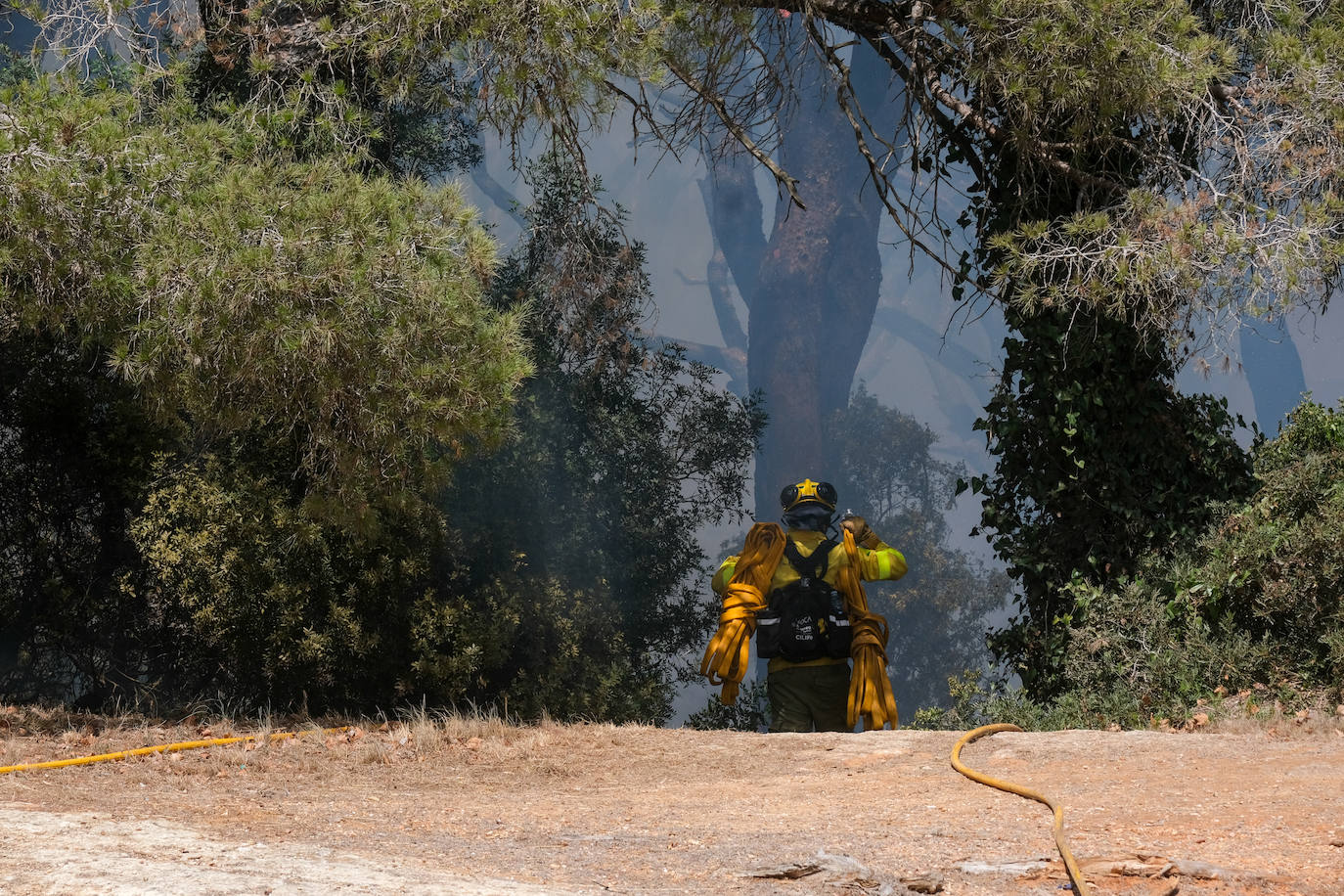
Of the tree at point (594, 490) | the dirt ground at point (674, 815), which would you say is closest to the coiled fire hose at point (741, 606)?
the dirt ground at point (674, 815)

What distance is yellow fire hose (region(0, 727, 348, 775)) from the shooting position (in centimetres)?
502

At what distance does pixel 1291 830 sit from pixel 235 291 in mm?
4691

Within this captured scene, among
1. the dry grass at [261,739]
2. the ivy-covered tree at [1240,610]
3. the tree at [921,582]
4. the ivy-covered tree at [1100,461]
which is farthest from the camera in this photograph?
the tree at [921,582]

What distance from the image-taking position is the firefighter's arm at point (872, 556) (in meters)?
6.78

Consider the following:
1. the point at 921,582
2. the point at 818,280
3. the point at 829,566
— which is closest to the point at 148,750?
the point at 829,566

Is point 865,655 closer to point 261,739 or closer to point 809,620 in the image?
point 809,620

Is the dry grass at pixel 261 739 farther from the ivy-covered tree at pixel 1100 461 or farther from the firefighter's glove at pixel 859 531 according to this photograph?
the ivy-covered tree at pixel 1100 461

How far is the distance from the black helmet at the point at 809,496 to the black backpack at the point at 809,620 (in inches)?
14.3

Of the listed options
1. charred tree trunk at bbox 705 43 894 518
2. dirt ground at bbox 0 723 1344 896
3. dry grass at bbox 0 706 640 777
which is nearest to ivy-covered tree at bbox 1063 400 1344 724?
dirt ground at bbox 0 723 1344 896

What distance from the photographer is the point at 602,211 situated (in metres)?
7.96

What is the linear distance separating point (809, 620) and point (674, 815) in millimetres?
2933

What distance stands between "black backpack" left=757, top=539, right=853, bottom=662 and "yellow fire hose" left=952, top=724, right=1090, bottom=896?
1.35 m

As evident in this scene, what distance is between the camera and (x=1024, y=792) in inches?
163

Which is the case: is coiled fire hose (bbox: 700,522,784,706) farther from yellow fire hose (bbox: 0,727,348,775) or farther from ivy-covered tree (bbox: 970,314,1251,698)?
yellow fire hose (bbox: 0,727,348,775)
